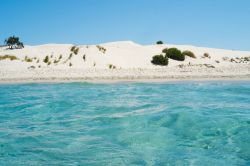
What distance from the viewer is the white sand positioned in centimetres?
2227

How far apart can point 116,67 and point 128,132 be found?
2404 centimetres

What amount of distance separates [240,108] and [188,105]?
149 cm

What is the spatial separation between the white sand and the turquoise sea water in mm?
10009

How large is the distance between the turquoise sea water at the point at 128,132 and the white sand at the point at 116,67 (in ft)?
32.8

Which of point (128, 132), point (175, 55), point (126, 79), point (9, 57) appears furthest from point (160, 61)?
point (128, 132)

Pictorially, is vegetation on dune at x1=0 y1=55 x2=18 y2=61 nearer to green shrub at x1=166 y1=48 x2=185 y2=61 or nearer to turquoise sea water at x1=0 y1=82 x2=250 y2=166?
green shrub at x1=166 y1=48 x2=185 y2=61

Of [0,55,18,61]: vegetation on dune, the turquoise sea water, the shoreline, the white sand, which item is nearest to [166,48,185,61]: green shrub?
the white sand

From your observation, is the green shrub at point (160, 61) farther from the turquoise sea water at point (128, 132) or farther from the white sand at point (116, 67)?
the turquoise sea water at point (128, 132)

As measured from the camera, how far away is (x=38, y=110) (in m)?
11.2

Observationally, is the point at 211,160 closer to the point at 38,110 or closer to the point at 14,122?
the point at 14,122

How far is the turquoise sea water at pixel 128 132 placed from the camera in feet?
18.1

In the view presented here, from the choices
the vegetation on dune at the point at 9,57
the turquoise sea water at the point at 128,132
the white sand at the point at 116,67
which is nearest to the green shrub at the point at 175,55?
the white sand at the point at 116,67

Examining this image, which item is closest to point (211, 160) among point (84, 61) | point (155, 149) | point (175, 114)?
point (155, 149)

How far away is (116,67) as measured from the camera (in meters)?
31.4
